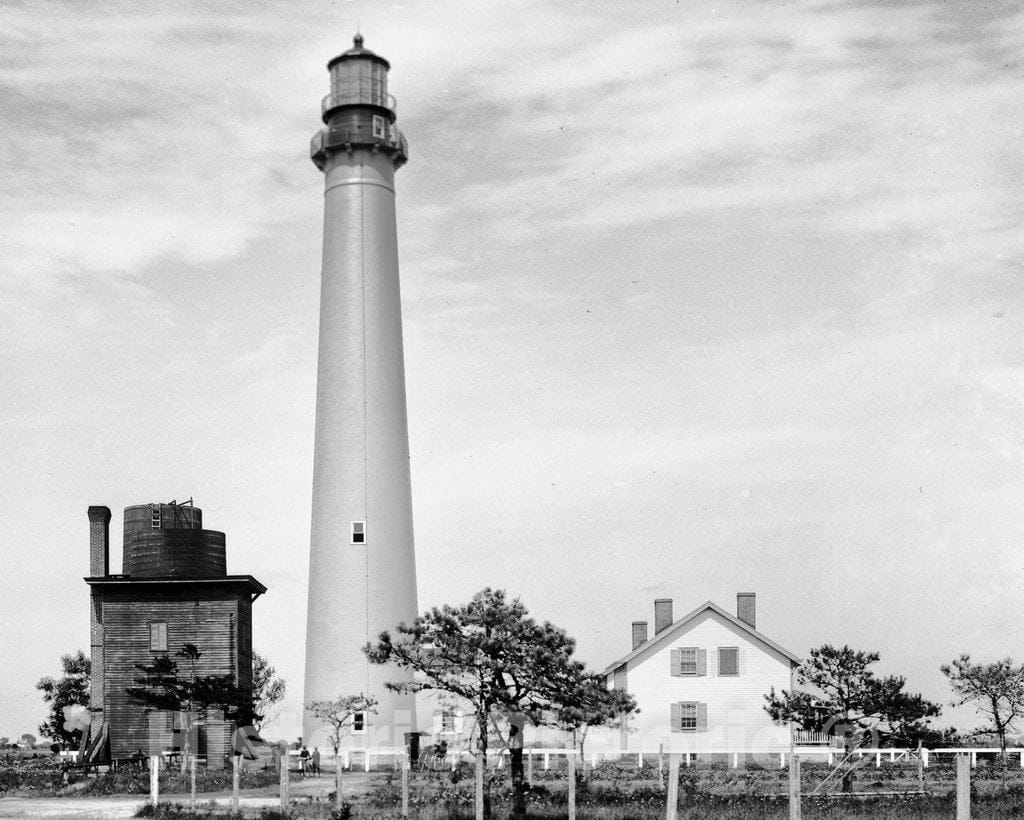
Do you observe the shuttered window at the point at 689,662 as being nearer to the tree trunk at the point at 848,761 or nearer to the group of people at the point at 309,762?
the tree trunk at the point at 848,761

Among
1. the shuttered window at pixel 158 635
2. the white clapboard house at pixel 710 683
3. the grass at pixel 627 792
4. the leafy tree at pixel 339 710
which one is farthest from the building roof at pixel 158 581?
the white clapboard house at pixel 710 683

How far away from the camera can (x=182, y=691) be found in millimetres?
55000

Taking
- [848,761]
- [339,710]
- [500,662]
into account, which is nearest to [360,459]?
[339,710]

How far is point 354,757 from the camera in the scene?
51.3 m

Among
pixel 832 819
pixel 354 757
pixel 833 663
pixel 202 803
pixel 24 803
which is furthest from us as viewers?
pixel 354 757

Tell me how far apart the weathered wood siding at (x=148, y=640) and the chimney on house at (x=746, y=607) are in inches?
745

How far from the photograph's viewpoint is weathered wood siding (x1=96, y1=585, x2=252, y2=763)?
55000 millimetres

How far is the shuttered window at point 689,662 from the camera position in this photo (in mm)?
54406

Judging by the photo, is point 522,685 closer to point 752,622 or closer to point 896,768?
point 896,768

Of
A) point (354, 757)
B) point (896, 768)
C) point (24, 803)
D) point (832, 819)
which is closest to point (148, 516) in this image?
point (354, 757)

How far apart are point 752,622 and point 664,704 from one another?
4471 millimetres

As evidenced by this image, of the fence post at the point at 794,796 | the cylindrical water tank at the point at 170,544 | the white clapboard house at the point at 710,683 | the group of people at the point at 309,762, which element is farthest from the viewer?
the cylindrical water tank at the point at 170,544

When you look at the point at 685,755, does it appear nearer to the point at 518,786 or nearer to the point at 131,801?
the point at 131,801

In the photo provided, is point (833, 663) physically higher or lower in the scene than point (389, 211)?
lower
